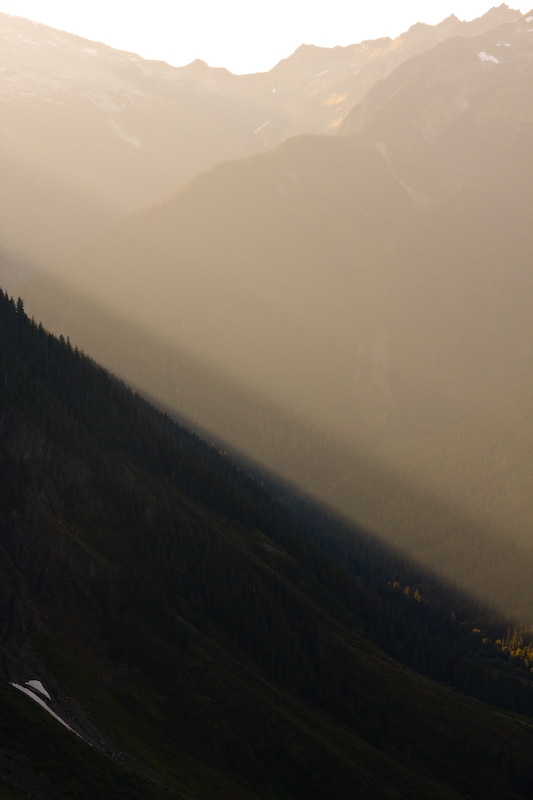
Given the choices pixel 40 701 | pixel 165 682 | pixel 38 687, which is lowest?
pixel 38 687

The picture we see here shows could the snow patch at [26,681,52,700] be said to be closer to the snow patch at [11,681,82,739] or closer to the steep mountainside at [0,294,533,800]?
the steep mountainside at [0,294,533,800]

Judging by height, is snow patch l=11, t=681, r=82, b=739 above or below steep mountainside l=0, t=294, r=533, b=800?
below

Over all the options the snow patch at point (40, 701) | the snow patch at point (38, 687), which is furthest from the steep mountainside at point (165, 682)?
Result: the snow patch at point (40, 701)

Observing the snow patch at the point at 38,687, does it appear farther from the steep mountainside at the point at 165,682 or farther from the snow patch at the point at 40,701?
the snow patch at the point at 40,701

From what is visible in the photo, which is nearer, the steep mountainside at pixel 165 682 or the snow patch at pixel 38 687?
the steep mountainside at pixel 165 682

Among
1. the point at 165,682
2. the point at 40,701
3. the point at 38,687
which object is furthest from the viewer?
the point at 165,682

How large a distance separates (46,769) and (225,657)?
252 ft

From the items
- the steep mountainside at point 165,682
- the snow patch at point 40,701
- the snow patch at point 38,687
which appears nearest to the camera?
the snow patch at point 40,701

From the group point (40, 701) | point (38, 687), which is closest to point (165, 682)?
point (38, 687)

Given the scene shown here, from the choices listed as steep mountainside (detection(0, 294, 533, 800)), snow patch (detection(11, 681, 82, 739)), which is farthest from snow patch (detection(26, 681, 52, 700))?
snow patch (detection(11, 681, 82, 739))

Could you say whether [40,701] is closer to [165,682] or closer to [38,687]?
[38,687]

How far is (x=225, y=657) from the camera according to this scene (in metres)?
165

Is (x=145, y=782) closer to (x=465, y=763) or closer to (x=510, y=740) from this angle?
(x=465, y=763)

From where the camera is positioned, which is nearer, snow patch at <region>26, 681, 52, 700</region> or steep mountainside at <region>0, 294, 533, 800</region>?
steep mountainside at <region>0, 294, 533, 800</region>
